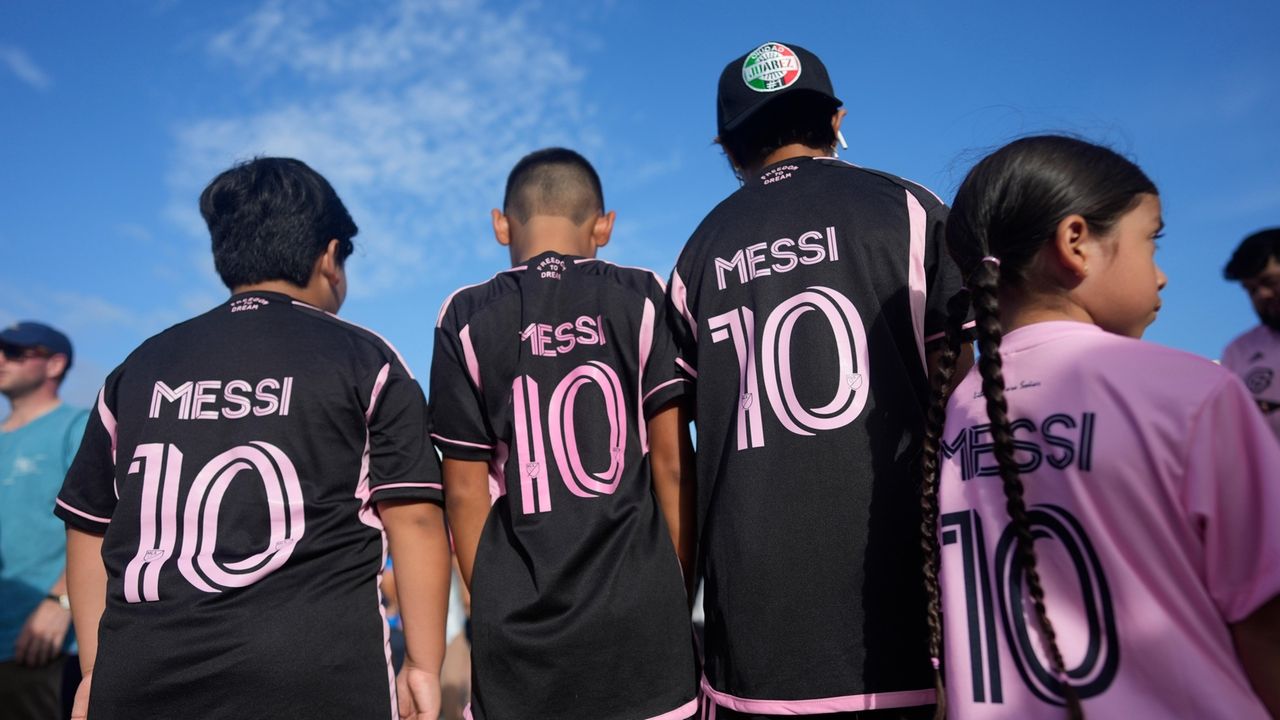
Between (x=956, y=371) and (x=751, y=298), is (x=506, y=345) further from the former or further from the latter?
(x=956, y=371)

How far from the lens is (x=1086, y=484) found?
1647mm

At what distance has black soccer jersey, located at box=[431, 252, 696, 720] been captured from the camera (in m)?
2.63

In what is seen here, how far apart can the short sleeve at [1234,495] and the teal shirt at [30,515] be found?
5112 mm

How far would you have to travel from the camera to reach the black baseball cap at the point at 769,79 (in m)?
2.86

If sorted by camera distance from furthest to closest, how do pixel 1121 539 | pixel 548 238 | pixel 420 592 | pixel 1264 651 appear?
pixel 548 238 < pixel 420 592 < pixel 1121 539 < pixel 1264 651

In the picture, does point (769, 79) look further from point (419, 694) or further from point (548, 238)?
point (419, 694)

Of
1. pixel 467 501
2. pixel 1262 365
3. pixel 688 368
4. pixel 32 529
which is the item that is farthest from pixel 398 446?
pixel 1262 365

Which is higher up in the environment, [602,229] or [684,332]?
[602,229]

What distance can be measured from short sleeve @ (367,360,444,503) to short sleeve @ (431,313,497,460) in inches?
4.0

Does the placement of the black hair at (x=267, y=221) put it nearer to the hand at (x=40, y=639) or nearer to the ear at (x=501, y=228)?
the ear at (x=501, y=228)

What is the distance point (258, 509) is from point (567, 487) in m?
0.95

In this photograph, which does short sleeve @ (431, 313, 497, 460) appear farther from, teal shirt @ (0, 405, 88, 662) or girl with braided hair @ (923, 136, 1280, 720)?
teal shirt @ (0, 405, 88, 662)

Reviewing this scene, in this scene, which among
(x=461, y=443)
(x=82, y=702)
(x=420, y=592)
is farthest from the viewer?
(x=461, y=443)

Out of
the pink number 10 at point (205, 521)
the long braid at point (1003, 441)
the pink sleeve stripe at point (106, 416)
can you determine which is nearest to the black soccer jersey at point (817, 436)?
the long braid at point (1003, 441)
